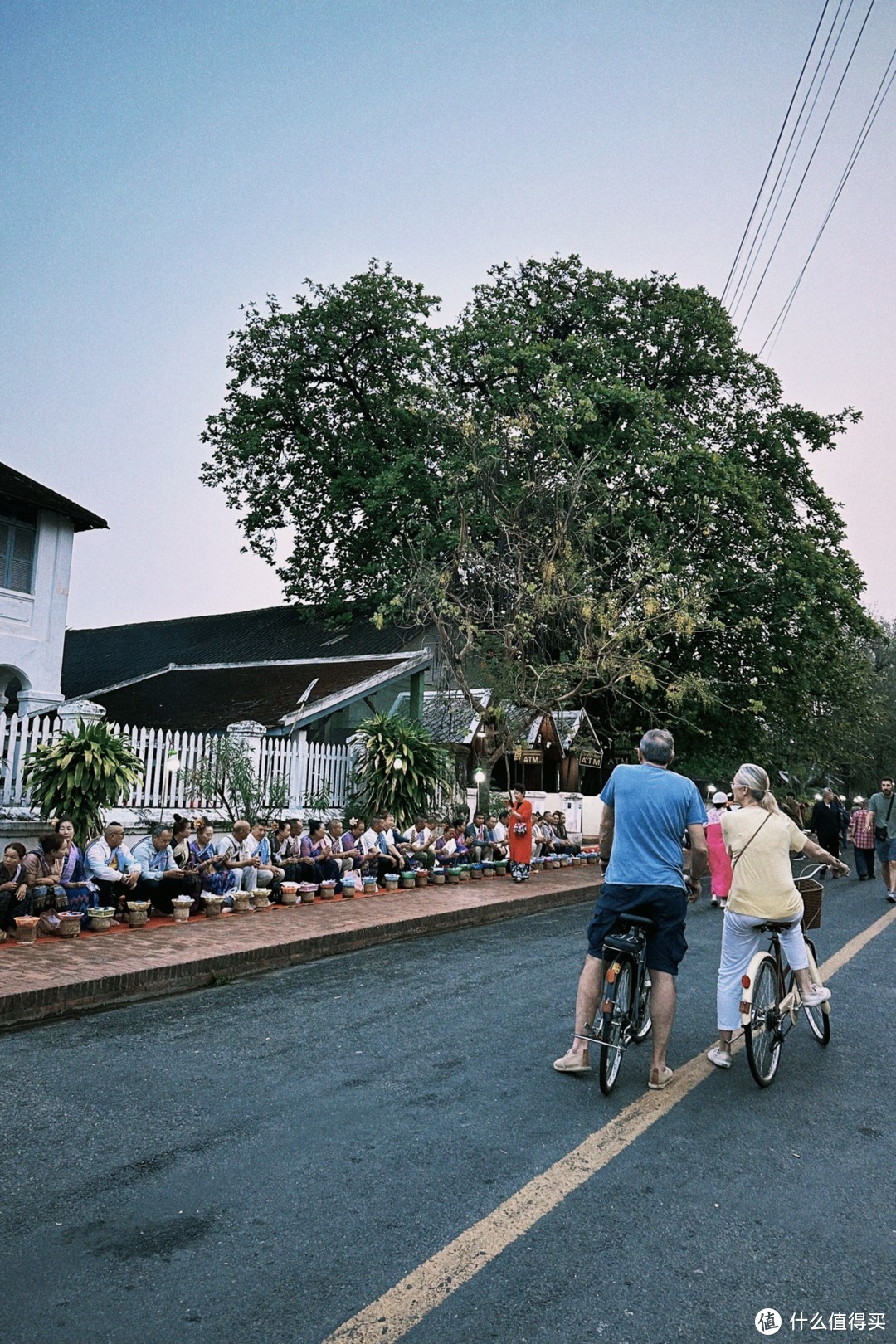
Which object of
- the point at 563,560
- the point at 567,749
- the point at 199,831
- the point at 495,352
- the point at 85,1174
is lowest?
the point at 85,1174

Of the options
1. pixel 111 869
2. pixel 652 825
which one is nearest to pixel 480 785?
pixel 111 869

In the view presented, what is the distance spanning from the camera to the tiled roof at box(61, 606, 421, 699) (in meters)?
26.1

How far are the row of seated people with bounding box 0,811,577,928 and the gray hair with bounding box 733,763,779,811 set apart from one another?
6.85 meters

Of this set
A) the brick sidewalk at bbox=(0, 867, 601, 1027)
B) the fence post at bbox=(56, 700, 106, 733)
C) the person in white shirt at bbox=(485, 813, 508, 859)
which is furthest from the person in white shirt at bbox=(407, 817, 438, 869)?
the fence post at bbox=(56, 700, 106, 733)

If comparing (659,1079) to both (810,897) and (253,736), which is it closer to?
(810,897)

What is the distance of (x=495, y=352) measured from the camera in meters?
25.0

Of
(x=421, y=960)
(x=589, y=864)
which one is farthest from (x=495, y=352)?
(x=421, y=960)

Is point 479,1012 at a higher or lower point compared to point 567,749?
lower

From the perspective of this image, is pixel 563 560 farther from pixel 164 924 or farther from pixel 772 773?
pixel 772 773

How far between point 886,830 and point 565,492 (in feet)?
30.5

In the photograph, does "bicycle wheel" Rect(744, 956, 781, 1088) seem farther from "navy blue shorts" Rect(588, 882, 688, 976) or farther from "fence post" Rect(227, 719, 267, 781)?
"fence post" Rect(227, 719, 267, 781)

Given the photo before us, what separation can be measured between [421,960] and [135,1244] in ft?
19.3

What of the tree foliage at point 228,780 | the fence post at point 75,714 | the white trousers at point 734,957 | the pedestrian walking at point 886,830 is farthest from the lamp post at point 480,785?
the white trousers at point 734,957

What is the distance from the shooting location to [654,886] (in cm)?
507
